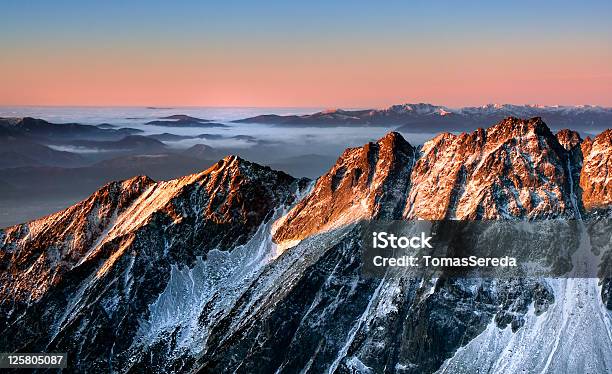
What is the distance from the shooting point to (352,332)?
18812 centimetres

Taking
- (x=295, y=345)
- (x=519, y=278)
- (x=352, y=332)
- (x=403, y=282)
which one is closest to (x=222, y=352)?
(x=295, y=345)

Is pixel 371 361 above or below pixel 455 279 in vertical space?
below

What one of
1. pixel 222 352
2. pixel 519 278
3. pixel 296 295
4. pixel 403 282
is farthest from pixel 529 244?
pixel 222 352

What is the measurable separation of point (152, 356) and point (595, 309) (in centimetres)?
15929

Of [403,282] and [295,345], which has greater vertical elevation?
[403,282]

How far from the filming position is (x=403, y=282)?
197 meters

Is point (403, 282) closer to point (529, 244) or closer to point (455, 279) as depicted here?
point (455, 279)

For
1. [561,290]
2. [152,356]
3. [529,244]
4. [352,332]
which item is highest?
[529,244]

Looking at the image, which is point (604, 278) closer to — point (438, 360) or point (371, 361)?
point (438, 360)

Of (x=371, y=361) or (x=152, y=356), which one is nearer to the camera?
(x=371, y=361)

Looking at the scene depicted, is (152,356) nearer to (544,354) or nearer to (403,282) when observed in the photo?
(403,282)

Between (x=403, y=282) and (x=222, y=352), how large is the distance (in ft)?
228

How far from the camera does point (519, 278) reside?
194 metres

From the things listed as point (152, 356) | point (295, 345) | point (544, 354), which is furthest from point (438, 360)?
point (152, 356)
